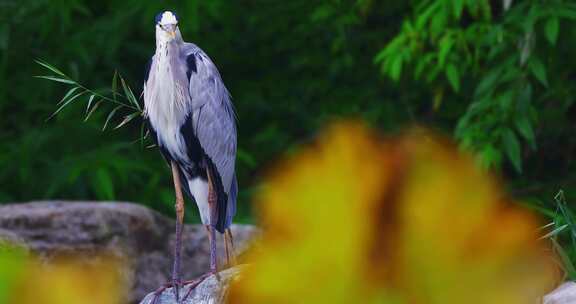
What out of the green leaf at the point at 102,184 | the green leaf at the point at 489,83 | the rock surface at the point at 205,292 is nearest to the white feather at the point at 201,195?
the rock surface at the point at 205,292

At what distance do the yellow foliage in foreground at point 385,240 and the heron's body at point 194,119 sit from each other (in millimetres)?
1399

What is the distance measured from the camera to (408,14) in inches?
280

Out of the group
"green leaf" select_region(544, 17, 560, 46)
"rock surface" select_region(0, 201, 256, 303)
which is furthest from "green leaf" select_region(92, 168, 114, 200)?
"green leaf" select_region(544, 17, 560, 46)

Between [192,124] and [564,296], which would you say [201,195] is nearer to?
[192,124]

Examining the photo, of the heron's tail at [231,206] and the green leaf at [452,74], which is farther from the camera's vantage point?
the green leaf at [452,74]

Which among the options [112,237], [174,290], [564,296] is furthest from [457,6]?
[564,296]

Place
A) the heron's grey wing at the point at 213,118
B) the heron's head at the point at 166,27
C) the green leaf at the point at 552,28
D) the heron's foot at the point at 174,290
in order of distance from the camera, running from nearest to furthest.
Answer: the heron's head at the point at 166,27
the heron's foot at the point at 174,290
the heron's grey wing at the point at 213,118
the green leaf at the point at 552,28

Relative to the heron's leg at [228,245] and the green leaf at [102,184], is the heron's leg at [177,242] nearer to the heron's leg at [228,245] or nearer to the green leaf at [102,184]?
the heron's leg at [228,245]

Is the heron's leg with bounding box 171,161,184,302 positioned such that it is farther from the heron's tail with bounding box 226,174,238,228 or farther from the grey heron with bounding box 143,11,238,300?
the heron's tail with bounding box 226,174,238,228

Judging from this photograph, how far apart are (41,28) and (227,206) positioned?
3.33 metres

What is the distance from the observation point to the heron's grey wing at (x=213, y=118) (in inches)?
143

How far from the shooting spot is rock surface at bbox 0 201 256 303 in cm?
531

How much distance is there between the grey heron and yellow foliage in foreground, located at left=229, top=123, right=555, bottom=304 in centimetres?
136

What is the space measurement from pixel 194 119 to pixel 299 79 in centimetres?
396
